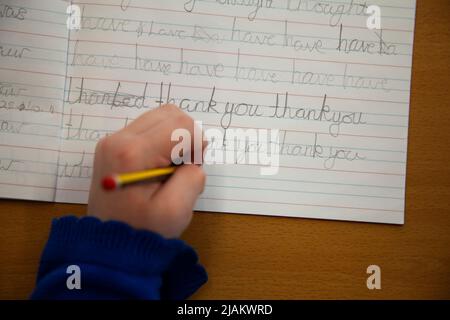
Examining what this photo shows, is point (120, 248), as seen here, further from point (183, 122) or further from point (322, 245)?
point (322, 245)

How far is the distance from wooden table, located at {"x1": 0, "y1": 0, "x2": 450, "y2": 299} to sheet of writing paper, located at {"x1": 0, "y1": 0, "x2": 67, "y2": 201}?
0.18ft

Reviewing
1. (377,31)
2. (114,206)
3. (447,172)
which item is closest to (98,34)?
(114,206)

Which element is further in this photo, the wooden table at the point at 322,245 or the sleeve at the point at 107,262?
→ the wooden table at the point at 322,245

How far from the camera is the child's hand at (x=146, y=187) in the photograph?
392 millimetres

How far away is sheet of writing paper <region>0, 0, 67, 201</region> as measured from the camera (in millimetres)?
526

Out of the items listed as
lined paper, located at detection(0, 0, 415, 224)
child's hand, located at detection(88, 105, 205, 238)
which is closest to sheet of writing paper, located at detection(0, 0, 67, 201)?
lined paper, located at detection(0, 0, 415, 224)

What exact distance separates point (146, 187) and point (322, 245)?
10.3 inches

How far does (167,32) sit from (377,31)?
0.29 m

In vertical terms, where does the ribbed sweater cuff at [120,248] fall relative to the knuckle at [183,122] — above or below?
below

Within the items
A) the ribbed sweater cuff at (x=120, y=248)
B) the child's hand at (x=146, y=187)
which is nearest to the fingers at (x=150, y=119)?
the child's hand at (x=146, y=187)

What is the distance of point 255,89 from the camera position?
0.54 m

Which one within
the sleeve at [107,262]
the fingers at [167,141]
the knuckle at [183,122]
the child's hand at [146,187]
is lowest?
the sleeve at [107,262]

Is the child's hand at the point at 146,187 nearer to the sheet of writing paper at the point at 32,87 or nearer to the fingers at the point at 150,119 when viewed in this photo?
the fingers at the point at 150,119

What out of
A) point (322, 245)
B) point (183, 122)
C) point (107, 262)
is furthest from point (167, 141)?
point (322, 245)
